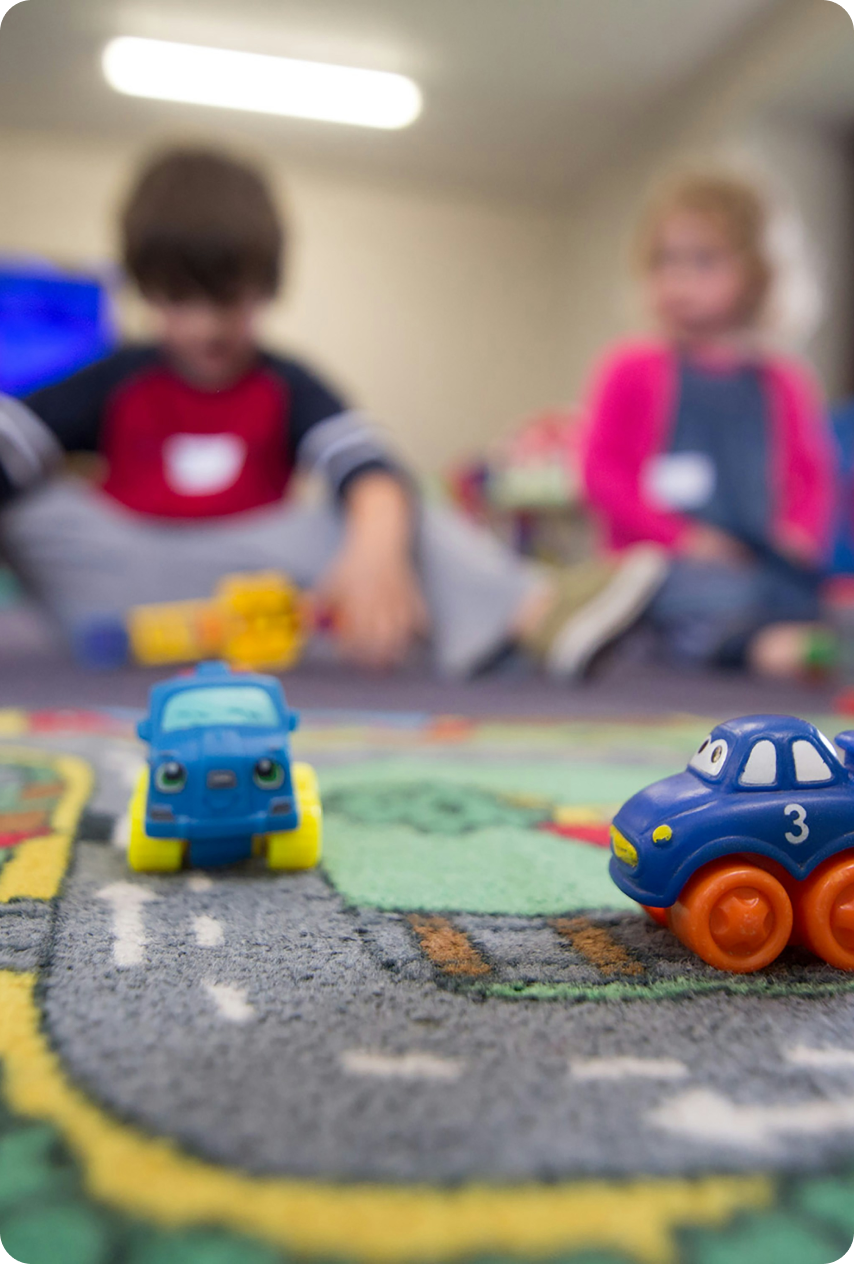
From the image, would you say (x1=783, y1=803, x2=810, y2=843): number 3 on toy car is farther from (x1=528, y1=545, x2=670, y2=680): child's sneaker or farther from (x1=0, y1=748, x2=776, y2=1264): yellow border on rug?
(x1=528, y1=545, x2=670, y2=680): child's sneaker

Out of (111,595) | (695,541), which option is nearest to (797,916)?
(111,595)

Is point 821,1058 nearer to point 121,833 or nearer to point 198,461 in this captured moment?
point 121,833

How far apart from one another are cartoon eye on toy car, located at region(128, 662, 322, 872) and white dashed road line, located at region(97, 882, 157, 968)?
0.02 m

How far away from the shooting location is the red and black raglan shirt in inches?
52.5

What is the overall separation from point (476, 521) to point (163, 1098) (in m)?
3.04

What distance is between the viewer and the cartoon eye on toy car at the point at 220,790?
38 centimetres

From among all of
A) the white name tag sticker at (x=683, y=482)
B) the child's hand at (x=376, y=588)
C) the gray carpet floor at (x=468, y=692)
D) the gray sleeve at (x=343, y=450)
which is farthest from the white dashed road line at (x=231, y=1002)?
the white name tag sticker at (x=683, y=482)

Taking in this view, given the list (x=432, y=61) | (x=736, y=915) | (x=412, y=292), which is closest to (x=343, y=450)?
(x=736, y=915)

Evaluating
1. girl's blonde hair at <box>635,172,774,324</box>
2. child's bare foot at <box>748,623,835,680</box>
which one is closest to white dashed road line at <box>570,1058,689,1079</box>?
child's bare foot at <box>748,623,835,680</box>

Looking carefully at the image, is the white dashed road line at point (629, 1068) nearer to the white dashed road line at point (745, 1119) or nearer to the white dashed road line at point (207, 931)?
the white dashed road line at point (745, 1119)

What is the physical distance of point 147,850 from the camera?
41 cm

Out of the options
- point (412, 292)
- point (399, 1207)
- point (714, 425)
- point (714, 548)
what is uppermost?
point (412, 292)

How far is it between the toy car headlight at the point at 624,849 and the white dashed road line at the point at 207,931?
0.14m

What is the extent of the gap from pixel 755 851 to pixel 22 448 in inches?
47.0
